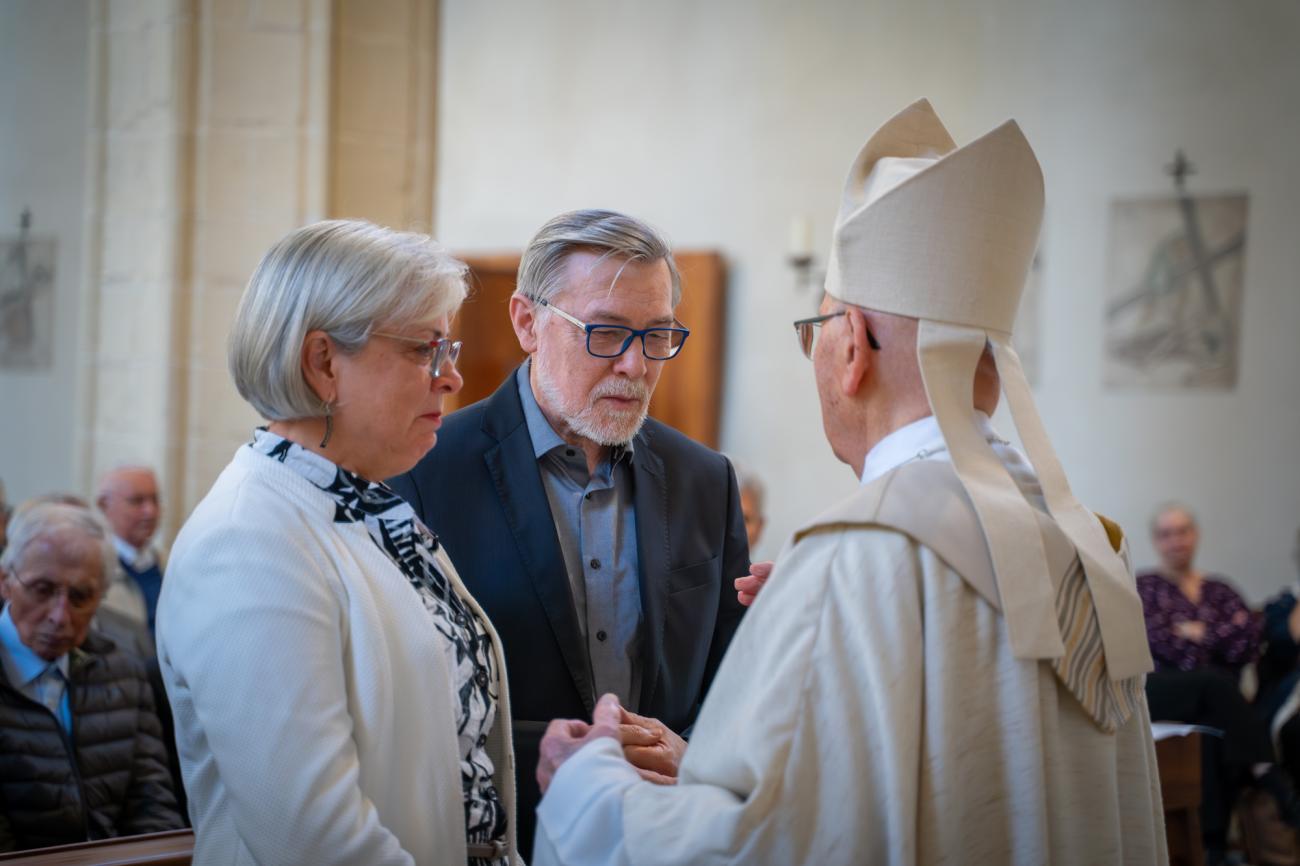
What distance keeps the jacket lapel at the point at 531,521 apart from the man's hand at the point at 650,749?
333 mm

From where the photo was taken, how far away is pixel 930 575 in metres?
1.51

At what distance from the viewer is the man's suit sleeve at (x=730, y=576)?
252cm

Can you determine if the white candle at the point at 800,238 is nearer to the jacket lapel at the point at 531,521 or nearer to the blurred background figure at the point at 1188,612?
the blurred background figure at the point at 1188,612

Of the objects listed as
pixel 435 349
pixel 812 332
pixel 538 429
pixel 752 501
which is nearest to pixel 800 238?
pixel 752 501

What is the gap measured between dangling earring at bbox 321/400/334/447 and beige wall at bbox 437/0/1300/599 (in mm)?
5265

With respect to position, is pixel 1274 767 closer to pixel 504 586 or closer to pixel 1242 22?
pixel 1242 22

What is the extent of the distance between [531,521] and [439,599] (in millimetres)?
488

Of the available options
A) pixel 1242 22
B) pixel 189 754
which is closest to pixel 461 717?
pixel 189 754

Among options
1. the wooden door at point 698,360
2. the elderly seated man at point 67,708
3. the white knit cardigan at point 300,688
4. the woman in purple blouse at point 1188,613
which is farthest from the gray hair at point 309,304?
the wooden door at point 698,360

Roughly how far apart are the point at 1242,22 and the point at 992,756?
597 centimetres

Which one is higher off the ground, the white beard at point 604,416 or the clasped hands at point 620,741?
the white beard at point 604,416

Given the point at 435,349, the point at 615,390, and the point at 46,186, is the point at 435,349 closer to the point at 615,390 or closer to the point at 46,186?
the point at 615,390

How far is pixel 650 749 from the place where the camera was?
6.24ft

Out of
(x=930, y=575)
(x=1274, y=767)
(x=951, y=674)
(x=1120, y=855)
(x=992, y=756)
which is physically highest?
(x=930, y=575)
